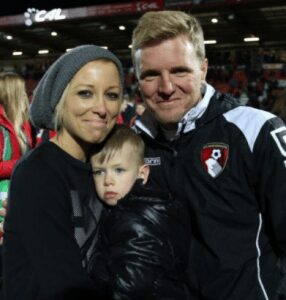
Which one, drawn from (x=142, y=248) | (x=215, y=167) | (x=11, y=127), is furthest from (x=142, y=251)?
(x=11, y=127)

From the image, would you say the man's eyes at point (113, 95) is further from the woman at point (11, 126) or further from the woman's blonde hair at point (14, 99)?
the woman's blonde hair at point (14, 99)

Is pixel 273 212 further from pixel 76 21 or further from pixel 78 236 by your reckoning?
pixel 76 21

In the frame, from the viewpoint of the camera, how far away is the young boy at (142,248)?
153cm

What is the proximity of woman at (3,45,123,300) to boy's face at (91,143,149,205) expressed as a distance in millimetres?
121

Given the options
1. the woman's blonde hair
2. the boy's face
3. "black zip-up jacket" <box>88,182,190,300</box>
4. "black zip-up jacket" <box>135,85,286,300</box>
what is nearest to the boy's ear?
the boy's face

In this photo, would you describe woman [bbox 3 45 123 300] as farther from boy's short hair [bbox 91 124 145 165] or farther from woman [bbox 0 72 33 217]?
→ woman [bbox 0 72 33 217]

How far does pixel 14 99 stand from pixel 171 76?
260 centimetres

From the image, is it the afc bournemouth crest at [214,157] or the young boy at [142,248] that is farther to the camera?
the afc bournemouth crest at [214,157]

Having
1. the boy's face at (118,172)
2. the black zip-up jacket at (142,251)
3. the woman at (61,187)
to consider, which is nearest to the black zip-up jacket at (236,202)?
the black zip-up jacket at (142,251)

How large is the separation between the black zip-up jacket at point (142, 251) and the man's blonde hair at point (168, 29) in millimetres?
580

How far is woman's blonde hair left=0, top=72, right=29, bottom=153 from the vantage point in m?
4.06

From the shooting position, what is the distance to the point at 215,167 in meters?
1.78

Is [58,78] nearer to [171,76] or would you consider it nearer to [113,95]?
[113,95]

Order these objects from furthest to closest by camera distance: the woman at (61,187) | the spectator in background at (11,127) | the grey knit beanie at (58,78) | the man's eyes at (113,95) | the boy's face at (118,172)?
the spectator in background at (11,127) → the boy's face at (118,172) → the man's eyes at (113,95) → the grey knit beanie at (58,78) → the woman at (61,187)
